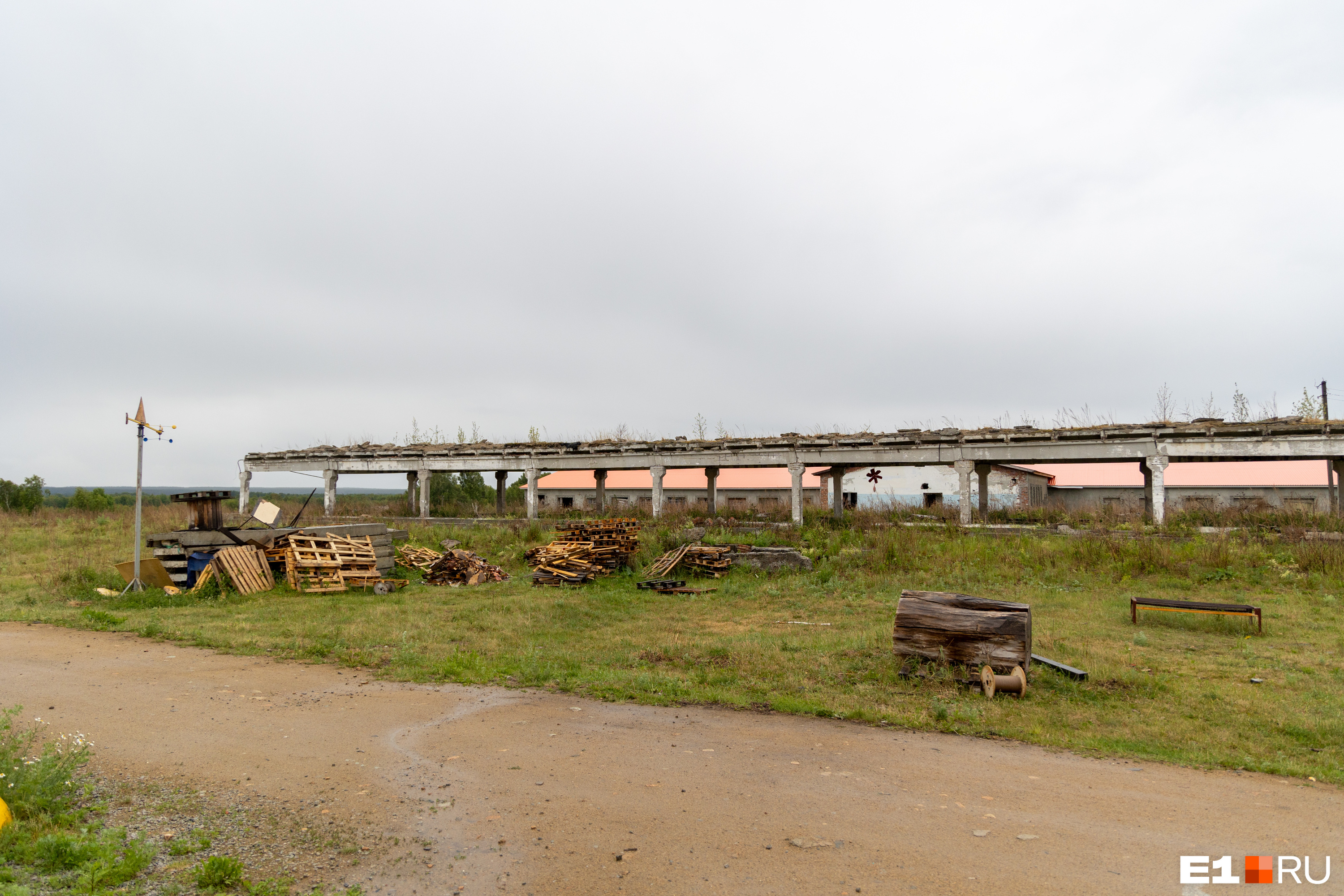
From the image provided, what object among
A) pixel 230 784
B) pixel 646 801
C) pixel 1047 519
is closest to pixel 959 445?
pixel 1047 519

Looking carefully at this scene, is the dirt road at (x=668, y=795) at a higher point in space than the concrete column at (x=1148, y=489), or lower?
lower

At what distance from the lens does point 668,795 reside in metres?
5.49

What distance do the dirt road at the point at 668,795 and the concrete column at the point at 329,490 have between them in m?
25.8

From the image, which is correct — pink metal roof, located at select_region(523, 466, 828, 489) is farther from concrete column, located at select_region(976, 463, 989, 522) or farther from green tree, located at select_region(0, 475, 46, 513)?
green tree, located at select_region(0, 475, 46, 513)

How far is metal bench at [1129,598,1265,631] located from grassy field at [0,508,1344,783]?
328 millimetres

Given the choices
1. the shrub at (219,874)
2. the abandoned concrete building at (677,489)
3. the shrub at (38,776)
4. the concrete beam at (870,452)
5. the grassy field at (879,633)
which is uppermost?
the concrete beam at (870,452)

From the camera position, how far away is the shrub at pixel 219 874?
405 centimetres

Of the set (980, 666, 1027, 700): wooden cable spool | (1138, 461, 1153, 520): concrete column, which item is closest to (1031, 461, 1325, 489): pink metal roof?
(1138, 461, 1153, 520): concrete column

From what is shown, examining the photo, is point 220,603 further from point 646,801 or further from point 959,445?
point 959,445

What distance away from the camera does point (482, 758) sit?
6227 mm

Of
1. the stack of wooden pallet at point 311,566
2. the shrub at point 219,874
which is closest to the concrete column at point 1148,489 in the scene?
the stack of wooden pallet at point 311,566

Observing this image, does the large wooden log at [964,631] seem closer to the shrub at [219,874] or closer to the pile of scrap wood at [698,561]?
the shrub at [219,874]

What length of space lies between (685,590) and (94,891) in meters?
13.9

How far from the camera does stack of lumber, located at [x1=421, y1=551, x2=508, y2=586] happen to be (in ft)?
60.4
